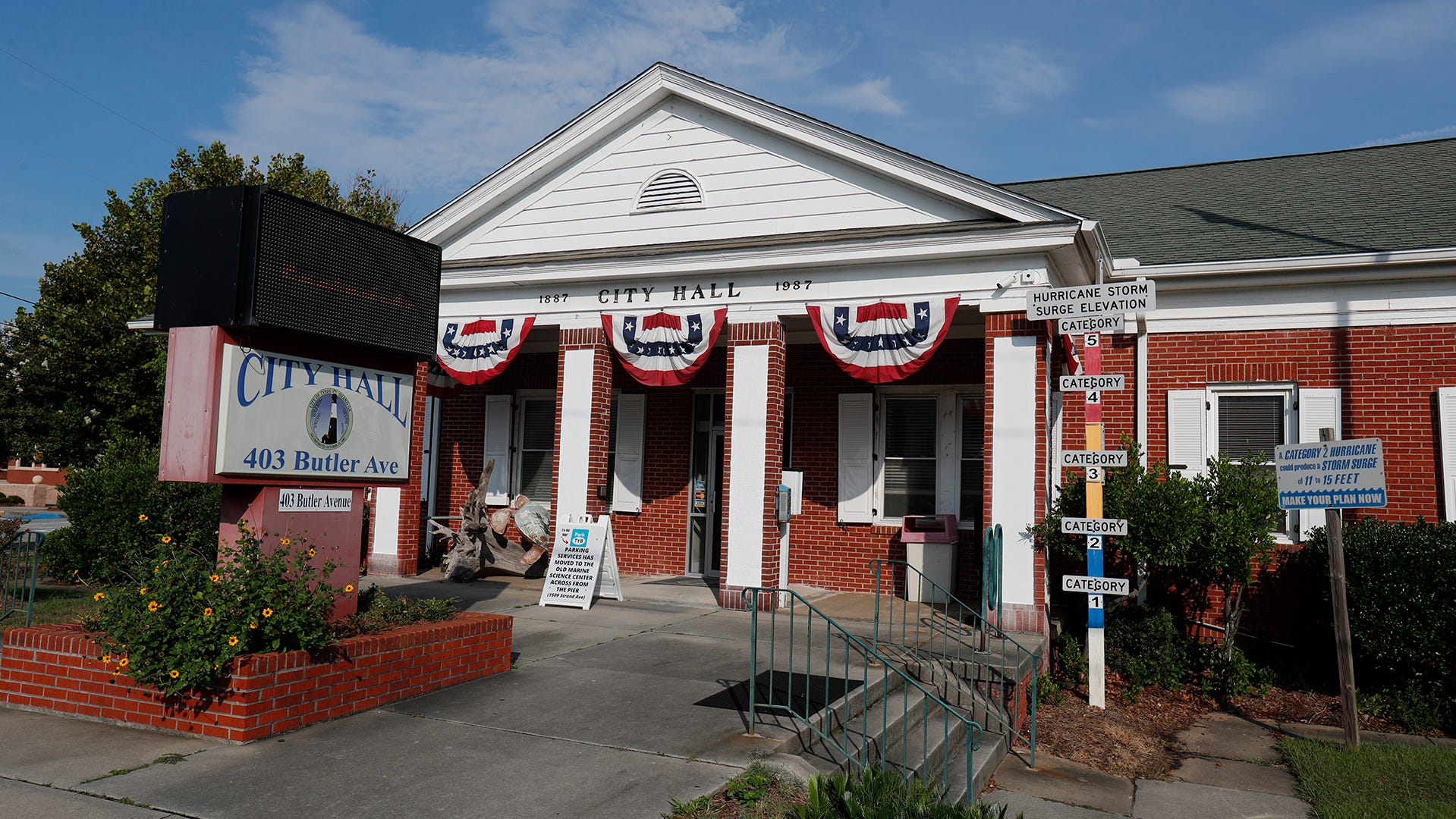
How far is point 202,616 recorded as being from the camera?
5.71 metres

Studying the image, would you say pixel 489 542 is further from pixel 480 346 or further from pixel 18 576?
pixel 18 576

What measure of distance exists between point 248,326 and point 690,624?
5.43 meters

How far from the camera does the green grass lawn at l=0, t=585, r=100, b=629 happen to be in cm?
951

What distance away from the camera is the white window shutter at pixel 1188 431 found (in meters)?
11.4

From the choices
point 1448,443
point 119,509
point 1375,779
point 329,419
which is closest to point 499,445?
point 119,509

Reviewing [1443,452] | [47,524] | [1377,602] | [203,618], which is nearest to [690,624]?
[203,618]

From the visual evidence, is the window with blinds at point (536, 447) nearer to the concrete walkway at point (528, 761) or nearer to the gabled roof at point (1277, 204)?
the concrete walkway at point (528, 761)

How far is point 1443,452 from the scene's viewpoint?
407 inches

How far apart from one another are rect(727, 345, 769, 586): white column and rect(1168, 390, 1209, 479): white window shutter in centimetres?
487

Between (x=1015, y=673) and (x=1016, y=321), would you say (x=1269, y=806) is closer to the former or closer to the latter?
(x=1015, y=673)

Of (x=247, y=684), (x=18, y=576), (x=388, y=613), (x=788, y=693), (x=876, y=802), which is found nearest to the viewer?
(x=876, y=802)

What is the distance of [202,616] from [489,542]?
25.4ft

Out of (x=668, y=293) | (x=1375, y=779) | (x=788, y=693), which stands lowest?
(x=1375, y=779)

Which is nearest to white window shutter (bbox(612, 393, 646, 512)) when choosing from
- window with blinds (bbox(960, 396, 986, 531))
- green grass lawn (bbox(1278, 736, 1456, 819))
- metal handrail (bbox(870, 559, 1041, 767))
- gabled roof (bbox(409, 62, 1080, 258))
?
gabled roof (bbox(409, 62, 1080, 258))
